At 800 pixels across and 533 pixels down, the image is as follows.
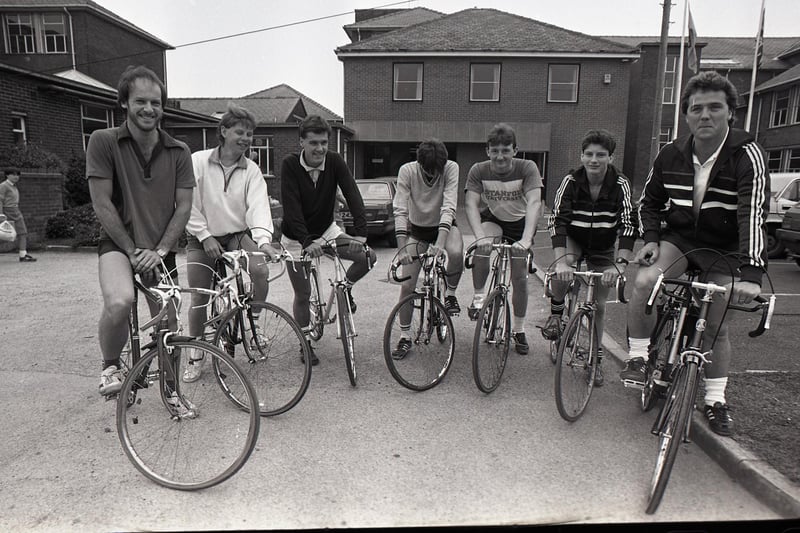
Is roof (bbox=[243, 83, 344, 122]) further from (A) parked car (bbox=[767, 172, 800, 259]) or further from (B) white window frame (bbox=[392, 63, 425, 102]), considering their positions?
(A) parked car (bbox=[767, 172, 800, 259])

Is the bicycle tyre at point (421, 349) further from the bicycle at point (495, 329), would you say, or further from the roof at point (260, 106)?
the roof at point (260, 106)

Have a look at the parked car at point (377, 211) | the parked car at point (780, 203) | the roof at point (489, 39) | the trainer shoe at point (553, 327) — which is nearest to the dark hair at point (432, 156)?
the trainer shoe at point (553, 327)

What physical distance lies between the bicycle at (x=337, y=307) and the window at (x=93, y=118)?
598 inches

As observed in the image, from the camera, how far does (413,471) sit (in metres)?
3.10

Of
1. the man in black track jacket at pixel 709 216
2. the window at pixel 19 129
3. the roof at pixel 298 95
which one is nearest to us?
the man in black track jacket at pixel 709 216

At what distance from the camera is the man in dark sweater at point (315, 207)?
4.64 meters

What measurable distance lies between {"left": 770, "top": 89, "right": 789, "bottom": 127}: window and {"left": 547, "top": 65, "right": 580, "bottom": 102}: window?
10382 mm

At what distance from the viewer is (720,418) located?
3.37 m

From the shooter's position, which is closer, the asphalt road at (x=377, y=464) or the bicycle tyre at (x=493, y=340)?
the asphalt road at (x=377, y=464)

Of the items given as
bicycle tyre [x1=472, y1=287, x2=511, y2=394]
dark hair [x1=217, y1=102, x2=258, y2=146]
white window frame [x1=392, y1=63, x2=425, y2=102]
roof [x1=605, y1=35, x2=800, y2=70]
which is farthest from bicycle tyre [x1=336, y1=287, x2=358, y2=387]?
white window frame [x1=392, y1=63, x2=425, y2=102]

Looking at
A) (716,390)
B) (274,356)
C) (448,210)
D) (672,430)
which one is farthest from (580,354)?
(274,356)

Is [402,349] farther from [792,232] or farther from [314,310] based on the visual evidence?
[792,232]

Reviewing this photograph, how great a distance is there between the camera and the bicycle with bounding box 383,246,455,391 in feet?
14.4

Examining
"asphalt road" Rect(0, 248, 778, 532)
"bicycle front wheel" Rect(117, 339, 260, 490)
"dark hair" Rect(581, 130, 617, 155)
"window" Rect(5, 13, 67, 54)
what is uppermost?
"window" Rect(5, 13, 67, 54)
